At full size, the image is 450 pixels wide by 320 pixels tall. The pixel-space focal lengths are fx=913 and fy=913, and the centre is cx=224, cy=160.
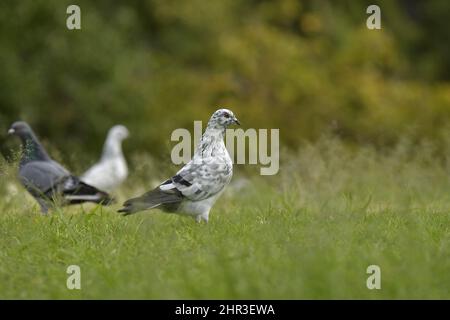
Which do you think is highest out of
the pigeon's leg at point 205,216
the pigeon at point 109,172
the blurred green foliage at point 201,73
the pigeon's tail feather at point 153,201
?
the blurred green foliage at point 201,73

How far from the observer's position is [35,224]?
6758mm

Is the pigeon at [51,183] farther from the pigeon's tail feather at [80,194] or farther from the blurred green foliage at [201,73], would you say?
the blurred green foliage at [201,73]

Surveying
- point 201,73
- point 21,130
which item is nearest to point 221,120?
point 21,130

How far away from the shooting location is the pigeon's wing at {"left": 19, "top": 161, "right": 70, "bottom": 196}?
809 cm

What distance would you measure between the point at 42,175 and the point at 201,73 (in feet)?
46.2

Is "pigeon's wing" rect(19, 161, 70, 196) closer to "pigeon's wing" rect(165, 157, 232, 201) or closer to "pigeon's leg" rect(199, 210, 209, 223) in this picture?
"pigeon's wing" rect(165, 157, 232, 201)

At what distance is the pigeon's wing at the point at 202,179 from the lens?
6.88 metres

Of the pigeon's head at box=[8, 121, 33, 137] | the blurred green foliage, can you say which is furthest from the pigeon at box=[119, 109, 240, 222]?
the blurred green foliage

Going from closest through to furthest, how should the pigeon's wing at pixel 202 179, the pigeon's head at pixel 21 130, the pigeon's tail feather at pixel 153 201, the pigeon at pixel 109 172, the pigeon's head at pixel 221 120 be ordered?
1. the pigeon's tail feather at pixel 153 201
2. the pigeon's wing at pixel 202 179
3. the pigeon's head at pixel 221 120
4. the pigeon's head at pixel 21 130
5. the pigeon at pixel 109 172

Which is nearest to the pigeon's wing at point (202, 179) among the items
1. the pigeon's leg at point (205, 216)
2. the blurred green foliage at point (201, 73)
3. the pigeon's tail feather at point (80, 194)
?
the pigeon's leg at point (205, 216)

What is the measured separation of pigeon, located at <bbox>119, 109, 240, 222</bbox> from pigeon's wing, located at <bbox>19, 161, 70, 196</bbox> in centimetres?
149

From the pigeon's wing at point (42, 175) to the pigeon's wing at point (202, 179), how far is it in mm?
1589

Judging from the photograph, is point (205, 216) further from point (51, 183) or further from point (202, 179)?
point (51, 183)
